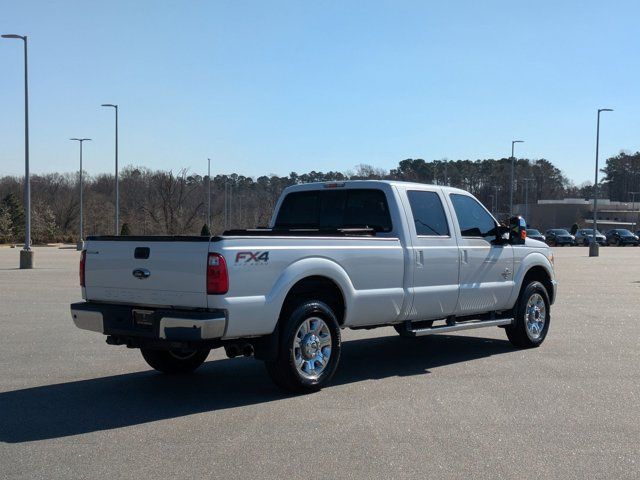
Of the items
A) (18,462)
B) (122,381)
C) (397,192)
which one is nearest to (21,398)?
(122,381)

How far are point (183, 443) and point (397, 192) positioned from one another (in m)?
4.29

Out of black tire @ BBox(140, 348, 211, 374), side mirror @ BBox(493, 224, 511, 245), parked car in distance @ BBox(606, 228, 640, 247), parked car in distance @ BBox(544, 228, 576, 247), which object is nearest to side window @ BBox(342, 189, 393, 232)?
side mirror @ BBox(493, 224, 511, 245)

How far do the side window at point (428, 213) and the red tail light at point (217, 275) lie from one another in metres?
3.02

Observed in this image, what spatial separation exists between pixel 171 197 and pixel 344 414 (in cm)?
5361

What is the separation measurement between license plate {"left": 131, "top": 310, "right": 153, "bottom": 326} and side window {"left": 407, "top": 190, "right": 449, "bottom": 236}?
3.37 meters

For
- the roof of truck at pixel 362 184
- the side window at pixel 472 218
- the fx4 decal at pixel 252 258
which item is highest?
the roof of truck at pixel 362 184

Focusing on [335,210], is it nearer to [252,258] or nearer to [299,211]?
[299,211]

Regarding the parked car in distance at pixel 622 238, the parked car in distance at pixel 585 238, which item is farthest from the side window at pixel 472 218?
the parked car in distance at pixel 622 238

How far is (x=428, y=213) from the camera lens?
956 centimetres

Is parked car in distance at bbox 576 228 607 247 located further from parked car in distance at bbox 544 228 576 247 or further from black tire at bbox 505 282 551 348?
black tire at bbox 505 282 551 348

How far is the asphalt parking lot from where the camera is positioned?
18.2ft

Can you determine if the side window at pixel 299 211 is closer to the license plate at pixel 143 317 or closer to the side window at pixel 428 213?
the side window at pixel 428 213

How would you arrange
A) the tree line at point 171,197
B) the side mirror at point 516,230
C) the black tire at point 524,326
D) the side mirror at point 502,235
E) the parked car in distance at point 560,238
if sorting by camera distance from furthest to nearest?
the parked car in distance at point 560,238 → the tree line at point 171,197 → the black tire at point 524,326 → the side mirror at point 516,230 → the side mirror at point 502,235

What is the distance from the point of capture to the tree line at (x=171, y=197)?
194 feet
